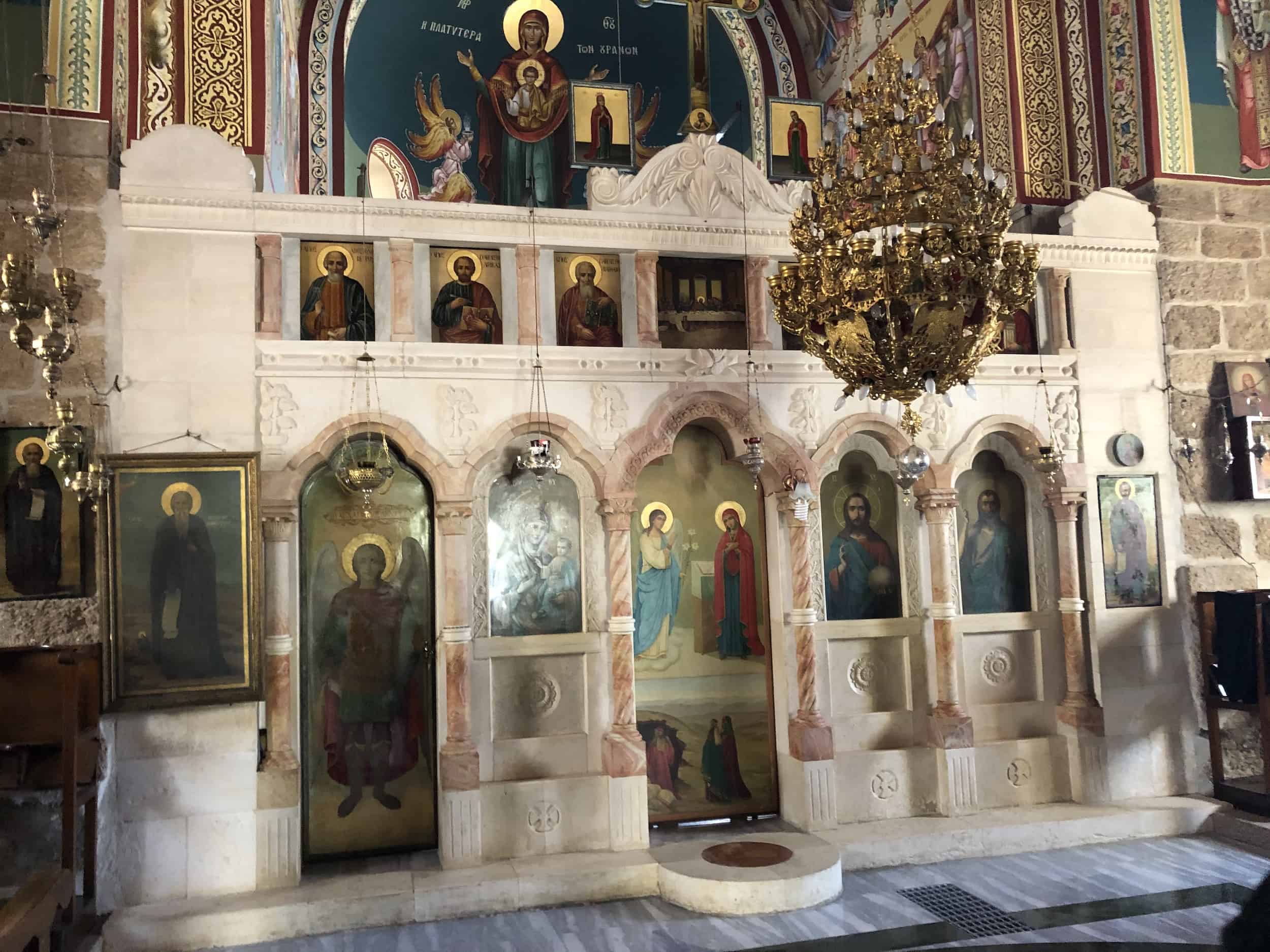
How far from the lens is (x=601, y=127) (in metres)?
7.14

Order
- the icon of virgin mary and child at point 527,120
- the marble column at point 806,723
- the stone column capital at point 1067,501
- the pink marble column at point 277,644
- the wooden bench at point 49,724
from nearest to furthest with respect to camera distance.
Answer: the wooden bench at point 49,724 → the pink marble column at point 277,644 → the marble column at point 806,723 → the stone column capital at point 1067,501 → the icon of virgin mary and child at point 527,120

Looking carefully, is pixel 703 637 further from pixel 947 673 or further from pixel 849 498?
pixel 947 673

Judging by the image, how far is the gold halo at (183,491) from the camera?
19.2 ft

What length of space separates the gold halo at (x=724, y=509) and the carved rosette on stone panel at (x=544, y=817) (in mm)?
2268

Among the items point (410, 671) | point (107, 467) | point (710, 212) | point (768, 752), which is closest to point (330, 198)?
point (107, 467)

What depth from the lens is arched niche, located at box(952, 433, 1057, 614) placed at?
7516 mm

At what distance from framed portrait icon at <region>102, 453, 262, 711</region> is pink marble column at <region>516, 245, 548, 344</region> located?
6.17 feet

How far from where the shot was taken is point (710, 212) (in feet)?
22.8

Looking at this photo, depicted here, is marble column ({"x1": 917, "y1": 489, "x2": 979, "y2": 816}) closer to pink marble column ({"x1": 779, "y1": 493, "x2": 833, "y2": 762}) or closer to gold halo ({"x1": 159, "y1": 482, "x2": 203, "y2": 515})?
pink marble column ({"x1": 779, "y1": 493, "x2": 833, "y2": 762})

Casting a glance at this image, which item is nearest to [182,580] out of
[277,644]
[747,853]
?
[277,644]

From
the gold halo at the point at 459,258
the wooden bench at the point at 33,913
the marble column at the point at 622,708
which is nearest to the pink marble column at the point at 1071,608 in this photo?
the marble column at the point at 622,708

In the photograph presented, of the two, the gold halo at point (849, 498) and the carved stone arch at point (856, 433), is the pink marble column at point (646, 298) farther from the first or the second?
the gold halo at point (849, 498)

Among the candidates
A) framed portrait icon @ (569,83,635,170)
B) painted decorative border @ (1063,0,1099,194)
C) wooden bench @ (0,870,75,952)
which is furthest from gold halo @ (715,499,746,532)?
wooden bench @ (0,870,75,952)

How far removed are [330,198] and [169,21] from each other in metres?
1.57
